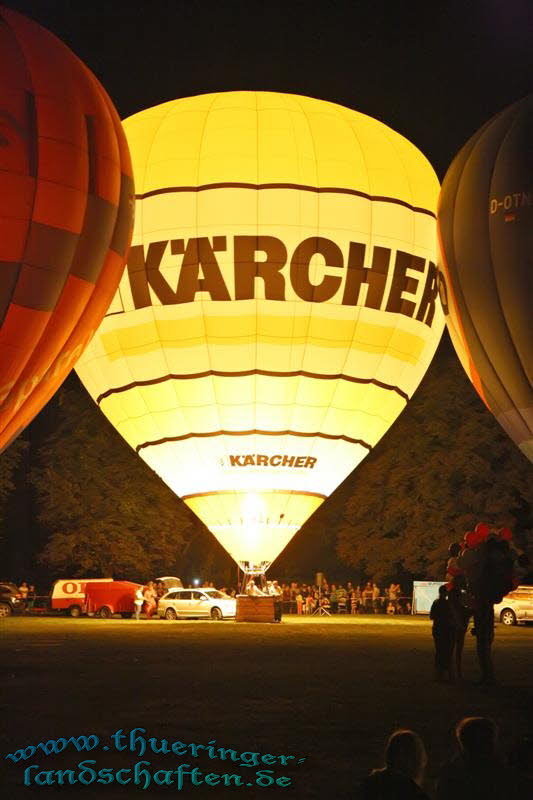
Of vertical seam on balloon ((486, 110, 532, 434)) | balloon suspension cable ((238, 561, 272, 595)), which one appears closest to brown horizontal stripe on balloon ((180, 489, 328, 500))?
balloon suspension cable ((238, 561, 272, 595))

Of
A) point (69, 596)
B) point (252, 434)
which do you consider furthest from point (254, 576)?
point (69, 596)

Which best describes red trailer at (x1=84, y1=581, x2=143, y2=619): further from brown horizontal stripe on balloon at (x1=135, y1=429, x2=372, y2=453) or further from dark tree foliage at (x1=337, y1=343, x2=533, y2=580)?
brown horizontal stripe on balloon at (x1=135, y1=429, x2=372, y2=453)

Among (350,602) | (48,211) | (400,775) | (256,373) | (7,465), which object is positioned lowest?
(400,775)

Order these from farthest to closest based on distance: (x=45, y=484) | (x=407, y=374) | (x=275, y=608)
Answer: (x=45, y=484) → (x=275, y=608) → (x=407, y=374)

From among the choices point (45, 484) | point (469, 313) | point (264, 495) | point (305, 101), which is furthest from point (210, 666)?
point (45, 484)

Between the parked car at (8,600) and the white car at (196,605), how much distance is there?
16.6 ft

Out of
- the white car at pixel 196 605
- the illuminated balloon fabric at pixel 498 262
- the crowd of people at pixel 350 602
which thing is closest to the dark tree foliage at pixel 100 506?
the crowd of people at pixel 350 602

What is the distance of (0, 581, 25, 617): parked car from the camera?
117 ft

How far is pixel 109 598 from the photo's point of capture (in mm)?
35156

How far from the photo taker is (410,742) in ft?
15.2

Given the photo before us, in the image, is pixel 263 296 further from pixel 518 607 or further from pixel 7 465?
pixel 7 465

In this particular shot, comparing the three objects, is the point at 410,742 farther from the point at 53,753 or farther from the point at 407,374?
the point at 407,374

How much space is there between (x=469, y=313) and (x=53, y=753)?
12363 millimetres

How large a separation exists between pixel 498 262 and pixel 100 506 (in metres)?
26.9
